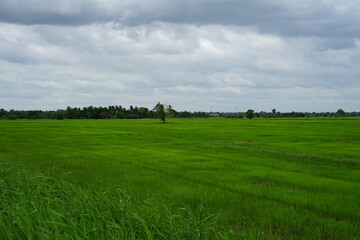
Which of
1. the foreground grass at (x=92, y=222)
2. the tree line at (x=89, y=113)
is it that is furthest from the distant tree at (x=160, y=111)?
the foreground grass at (x=92, y=222)

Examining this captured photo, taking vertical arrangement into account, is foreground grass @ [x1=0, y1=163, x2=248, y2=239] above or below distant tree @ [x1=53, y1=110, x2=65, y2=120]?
below

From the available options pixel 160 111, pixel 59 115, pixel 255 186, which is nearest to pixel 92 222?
pixel 255 186

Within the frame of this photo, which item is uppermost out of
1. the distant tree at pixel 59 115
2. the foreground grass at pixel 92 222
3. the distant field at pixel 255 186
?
the distant tree at pixel 59 115

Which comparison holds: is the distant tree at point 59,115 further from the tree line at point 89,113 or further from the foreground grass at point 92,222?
the foreground grass at point 92,222

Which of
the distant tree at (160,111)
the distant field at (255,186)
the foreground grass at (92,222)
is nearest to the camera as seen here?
the foreground grass at (92,222)

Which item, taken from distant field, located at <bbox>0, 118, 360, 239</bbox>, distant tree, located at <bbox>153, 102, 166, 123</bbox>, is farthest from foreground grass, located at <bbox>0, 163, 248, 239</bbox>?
distant tree, located at <bbox>153, 102, 166, 123</bbox>

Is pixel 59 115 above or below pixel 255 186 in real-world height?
above

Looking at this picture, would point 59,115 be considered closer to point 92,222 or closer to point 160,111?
point 160,111

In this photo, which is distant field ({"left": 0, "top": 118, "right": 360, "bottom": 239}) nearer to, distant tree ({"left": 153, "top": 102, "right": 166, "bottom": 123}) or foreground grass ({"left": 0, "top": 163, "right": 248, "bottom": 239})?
foreground grass ({"left": 0, "top": 163, "right": 248, "bottom": 239})

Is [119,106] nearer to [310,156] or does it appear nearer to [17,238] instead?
[310,156]

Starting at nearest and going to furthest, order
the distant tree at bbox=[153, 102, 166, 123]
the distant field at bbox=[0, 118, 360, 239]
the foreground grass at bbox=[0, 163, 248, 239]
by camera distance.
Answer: the foreground grass at bbox=[0, 163, 248, 239]
the distant field at bbox=[0, 118, 360, 239]
the distant tree at bbox=[153, 102, 166, 123]

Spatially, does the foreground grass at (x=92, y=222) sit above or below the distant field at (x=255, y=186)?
above

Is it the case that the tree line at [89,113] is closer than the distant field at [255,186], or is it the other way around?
the distant field at [255,186]

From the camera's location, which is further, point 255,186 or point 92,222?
point 255,186
